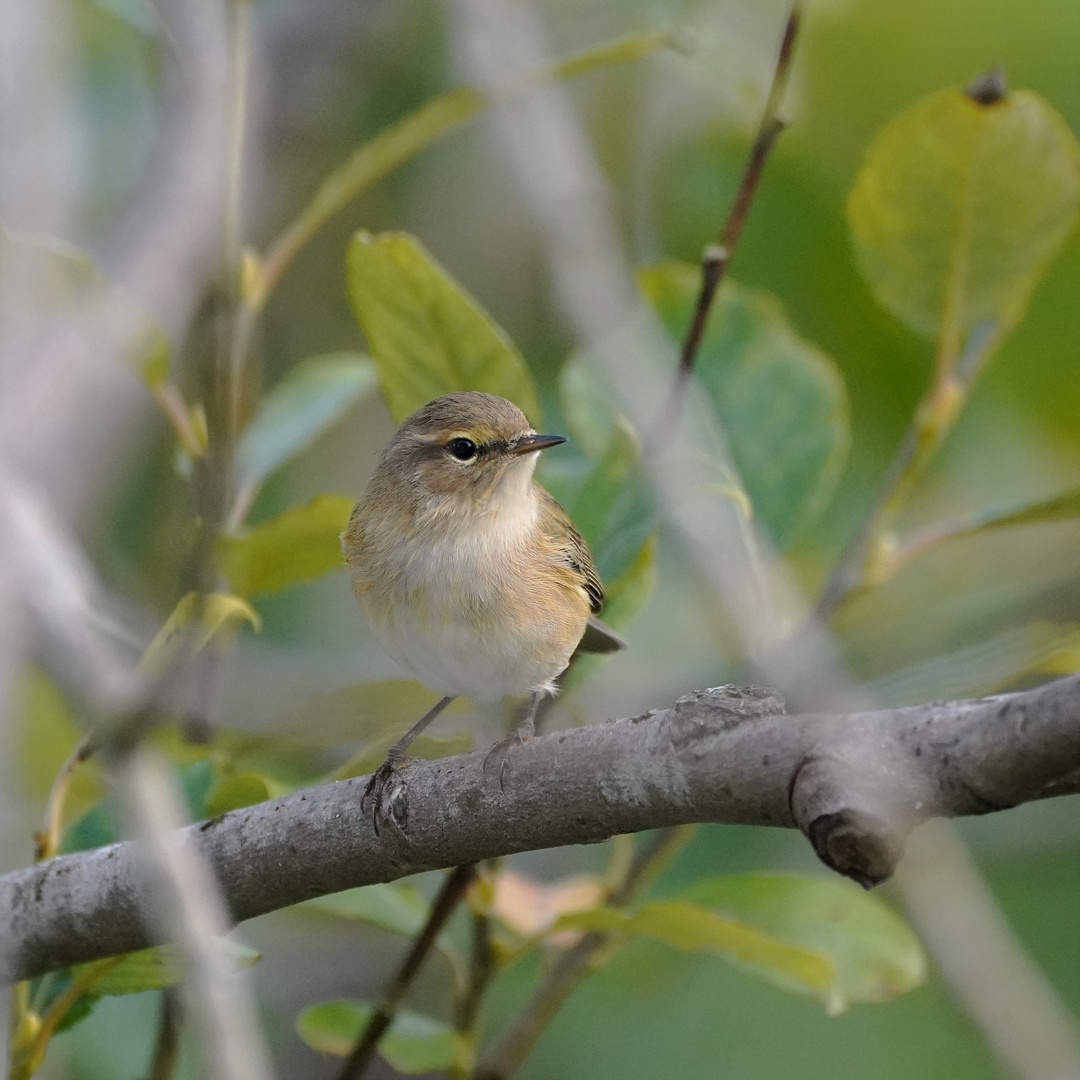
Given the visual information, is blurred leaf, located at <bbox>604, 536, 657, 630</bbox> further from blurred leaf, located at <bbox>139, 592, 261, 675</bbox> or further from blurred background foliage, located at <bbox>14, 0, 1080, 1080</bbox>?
blurred leaf, located at <bbox>139, 592, 261, 675</bbox>

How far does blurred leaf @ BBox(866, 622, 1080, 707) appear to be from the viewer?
2.08 meters

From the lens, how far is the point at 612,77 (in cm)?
511

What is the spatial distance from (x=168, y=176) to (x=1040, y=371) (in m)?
2.86

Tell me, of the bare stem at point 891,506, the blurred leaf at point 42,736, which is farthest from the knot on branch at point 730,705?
the blurred leaf at point 42,736

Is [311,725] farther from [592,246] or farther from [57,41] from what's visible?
[57,41]

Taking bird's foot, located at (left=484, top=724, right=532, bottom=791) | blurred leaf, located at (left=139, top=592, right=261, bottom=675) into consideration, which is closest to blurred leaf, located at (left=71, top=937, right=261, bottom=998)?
blurred leaf, located at (left=139, top=592, right=261, bottom=675)

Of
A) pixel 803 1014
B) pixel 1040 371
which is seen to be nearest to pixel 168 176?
pixel 1040 371

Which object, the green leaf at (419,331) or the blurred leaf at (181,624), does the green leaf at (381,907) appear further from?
the green leaf at (419,331)

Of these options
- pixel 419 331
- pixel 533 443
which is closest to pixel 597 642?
pixel 533 443

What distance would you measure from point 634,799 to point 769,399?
140cm

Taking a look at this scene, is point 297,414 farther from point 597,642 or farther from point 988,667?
point 988,667

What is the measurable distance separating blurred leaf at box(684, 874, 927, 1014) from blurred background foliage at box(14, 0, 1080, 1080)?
0.75 meters

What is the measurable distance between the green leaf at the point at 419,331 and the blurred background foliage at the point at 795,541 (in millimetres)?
406

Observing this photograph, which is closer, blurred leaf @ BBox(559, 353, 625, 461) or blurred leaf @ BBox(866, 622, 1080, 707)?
blurred leaf @ BBox(866, 622, 1080, 707)
